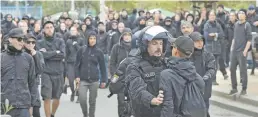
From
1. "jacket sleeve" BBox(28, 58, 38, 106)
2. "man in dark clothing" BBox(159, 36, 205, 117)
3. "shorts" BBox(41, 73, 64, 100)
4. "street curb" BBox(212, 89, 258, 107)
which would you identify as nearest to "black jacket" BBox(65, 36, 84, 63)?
"street curb" BBox(212, 89, 258, 107)

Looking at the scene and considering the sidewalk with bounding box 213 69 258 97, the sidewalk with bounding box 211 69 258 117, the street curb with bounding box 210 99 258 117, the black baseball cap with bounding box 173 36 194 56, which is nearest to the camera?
the black baseball cap with bounding box 173 36 194 56

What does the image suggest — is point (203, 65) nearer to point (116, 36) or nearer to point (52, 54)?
point (52, 54)

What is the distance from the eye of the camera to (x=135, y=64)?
6.16 meters

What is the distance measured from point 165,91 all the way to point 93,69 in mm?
5692

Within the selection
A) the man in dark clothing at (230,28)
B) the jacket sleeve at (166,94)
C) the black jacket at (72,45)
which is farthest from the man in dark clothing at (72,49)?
the jacket sleeve at (166,94)

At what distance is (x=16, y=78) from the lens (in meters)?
8.05

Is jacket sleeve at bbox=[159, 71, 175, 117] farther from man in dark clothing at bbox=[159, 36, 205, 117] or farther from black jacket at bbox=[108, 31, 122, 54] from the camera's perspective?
black jacket at bbox=[108, 31, 122, 54]

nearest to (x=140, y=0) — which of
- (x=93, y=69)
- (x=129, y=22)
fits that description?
(x=129, y=22)

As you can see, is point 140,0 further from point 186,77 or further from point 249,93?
point 186,77

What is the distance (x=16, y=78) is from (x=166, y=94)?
2.82 m

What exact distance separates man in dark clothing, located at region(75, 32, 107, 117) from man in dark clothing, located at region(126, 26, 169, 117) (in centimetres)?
513

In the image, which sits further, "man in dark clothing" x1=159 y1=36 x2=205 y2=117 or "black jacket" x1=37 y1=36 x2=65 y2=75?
"black jacket" x1=37 y1=36 x2=65 y2=75

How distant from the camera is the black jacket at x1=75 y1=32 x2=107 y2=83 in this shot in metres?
11.4

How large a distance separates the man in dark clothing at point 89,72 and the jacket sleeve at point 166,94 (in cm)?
543
